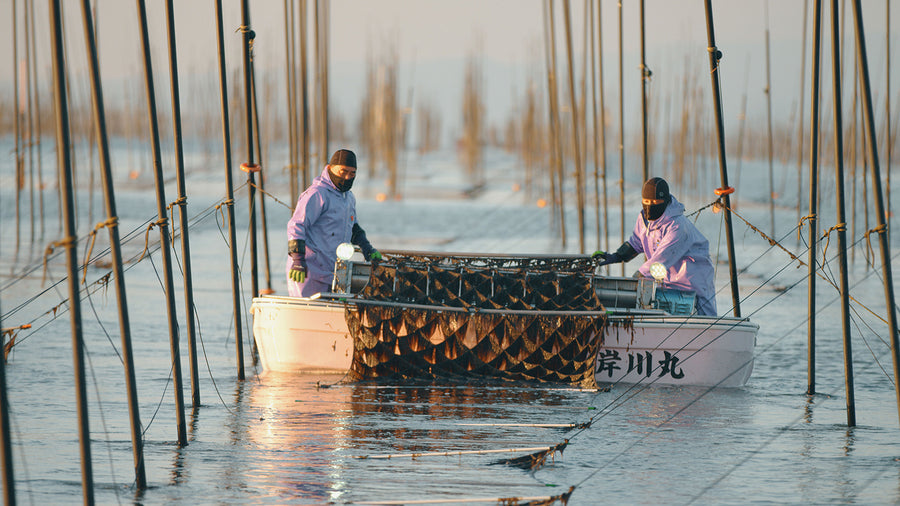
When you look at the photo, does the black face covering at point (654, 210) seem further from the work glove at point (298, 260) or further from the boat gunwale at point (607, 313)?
the work glove at point (298, 260)

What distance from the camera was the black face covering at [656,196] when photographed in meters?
9.62

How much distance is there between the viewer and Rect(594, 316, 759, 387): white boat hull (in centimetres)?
894

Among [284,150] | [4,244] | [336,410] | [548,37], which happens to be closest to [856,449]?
[336,410]

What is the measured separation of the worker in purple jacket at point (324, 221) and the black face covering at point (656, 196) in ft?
8.58

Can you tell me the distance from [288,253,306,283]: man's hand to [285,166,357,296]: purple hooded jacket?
26 cm

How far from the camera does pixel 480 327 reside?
895 cm

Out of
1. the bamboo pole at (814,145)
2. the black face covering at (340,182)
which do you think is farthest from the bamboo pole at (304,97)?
the bamboo pole at (814,145)

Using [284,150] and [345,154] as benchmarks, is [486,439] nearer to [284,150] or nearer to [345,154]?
[345,154]

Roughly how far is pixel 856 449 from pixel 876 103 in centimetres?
1542

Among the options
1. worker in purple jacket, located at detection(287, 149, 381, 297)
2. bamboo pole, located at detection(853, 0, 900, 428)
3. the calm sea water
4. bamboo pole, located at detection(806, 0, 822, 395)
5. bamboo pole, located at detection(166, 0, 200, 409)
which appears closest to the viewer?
the calm sea water

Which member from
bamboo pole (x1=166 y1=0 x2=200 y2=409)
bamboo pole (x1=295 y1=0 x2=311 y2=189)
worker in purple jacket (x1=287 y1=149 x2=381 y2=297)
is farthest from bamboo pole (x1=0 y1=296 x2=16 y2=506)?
bamboo pole (x1=295 y1=0 x2=311 y2=189)

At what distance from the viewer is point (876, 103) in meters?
20.9

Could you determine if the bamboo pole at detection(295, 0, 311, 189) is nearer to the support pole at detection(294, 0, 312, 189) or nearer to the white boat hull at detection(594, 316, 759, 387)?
the support pole at detection(294, 0, 312, 189)

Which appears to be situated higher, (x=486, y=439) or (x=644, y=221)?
(x=644, y=221)
